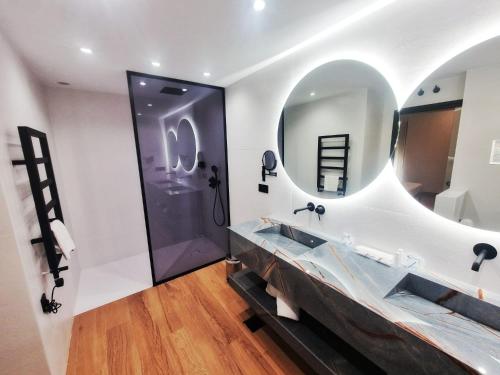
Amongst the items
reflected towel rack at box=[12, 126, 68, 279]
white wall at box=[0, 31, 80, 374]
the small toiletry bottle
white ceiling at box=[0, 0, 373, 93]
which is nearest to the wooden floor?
white wall at box=[0, 31, 80, 374]

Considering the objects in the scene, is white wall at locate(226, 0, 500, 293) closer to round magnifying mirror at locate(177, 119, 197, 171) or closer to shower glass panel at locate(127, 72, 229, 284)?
shower glass panel at locate(127, 72, 229, 284)

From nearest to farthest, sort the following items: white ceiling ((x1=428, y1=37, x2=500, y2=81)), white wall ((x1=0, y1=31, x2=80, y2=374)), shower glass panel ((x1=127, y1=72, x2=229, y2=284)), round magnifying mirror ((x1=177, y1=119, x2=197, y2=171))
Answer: white ceiling ((x1=428, y1=37, x2=500, y2=81)), white wall ((x1=0, y1=31, x2=80, y2=374)), shower glass panel ((x1=127, y1=72, x2=229, y2=284)), round magnifying mirror ((x1=177, y1=119, x2=197, y2=171))

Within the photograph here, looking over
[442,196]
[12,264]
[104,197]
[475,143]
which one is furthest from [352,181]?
[104,197]

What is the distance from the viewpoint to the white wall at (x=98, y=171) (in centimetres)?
259

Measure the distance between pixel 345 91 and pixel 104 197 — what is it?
312 cm

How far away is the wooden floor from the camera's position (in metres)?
1.57

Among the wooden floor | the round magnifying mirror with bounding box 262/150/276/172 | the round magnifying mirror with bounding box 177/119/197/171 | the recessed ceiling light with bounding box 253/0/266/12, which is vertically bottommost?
the wooden floor

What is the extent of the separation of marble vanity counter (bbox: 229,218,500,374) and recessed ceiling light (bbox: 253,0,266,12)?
1.51 m

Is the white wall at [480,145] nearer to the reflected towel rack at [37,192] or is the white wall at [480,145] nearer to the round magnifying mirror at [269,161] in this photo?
the round magnifying mirror at [269,161]

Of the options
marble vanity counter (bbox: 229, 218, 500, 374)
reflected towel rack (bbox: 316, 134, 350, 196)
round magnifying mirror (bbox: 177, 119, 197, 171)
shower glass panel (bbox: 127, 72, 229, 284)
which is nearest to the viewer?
marble vanity counter (bbox: 229, 218, 500, 374)

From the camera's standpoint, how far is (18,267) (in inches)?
44.7

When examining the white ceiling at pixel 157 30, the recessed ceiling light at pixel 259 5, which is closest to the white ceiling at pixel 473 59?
the white ceiling at pixel 157 30

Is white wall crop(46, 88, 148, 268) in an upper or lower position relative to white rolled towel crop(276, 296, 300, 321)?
upper

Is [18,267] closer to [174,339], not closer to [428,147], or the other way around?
[174,339]
